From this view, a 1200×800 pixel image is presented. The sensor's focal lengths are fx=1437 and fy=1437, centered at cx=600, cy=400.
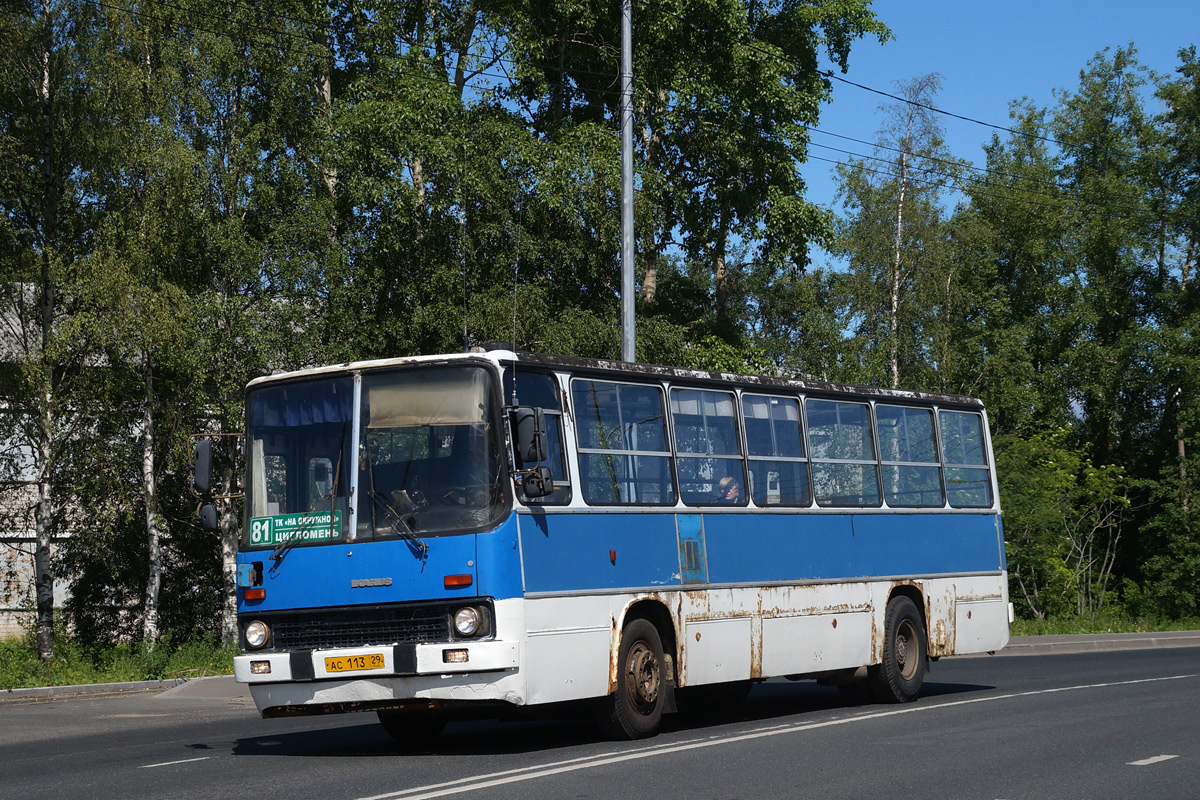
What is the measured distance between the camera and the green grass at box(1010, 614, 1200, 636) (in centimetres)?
3484

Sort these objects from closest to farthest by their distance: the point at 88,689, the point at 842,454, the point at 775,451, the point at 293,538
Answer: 1. the point at 293,538
2. the point at 775,451
3. the point at 842,454
4. the point at 88,689

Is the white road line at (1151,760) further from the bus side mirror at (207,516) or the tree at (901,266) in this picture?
the tree at (901,266)

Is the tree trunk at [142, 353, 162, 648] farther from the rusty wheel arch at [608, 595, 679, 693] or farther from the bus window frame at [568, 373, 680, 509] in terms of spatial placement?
the rusty wheel arch at [608, 595, 679, 693]

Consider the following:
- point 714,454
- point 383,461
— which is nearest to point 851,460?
point 714,454

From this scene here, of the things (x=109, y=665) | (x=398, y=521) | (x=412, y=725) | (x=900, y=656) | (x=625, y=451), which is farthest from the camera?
(x=109, y=665)

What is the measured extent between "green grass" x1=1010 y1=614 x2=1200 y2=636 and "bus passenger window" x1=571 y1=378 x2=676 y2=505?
2338 cm

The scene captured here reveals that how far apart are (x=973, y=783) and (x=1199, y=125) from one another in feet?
157

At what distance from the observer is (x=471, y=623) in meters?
10.6

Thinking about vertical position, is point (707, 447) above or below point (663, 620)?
above

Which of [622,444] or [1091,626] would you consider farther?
[1091,626]

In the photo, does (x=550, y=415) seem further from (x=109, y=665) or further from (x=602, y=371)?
(x=109, y=665)

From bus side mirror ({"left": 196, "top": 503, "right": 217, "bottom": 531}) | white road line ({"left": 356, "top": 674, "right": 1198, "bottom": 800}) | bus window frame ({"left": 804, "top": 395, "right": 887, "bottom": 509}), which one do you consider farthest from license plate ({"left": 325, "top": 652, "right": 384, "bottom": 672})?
bus window frame ({"left": 804, "top": 395, "right": 887, "bottom": 509})

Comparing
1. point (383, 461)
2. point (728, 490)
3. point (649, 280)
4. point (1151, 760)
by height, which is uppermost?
point (649, 280)

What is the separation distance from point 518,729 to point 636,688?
2.39m
